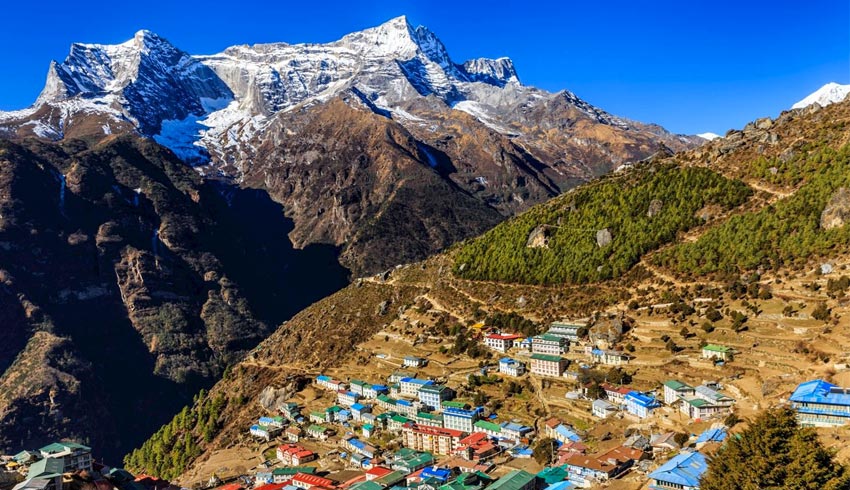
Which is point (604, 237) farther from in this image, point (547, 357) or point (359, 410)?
point (359, 410)

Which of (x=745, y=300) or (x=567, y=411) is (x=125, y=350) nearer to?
(x=567, y=411)

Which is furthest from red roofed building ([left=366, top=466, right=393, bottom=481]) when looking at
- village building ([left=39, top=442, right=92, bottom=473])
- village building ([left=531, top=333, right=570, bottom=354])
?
village building ([left=531, top=333, right=570, bottom=354])

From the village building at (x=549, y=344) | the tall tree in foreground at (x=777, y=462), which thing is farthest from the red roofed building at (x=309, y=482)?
the tall tree in foreground at (x=777, y=462)

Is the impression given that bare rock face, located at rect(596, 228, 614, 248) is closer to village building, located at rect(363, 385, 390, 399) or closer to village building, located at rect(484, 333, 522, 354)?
village building, located at rect(484, 333, 522, 354)

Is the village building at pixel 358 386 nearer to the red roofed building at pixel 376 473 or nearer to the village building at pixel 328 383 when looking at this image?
the village building at pixel 328 383

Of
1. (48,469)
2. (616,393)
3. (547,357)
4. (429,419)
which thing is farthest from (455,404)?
(48,469)

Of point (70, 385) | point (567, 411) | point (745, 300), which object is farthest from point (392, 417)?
point (70, 385)

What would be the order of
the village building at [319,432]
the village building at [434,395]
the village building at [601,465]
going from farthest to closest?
the village building at [319,432], the village building at [434,395], the village building at [601,465]
